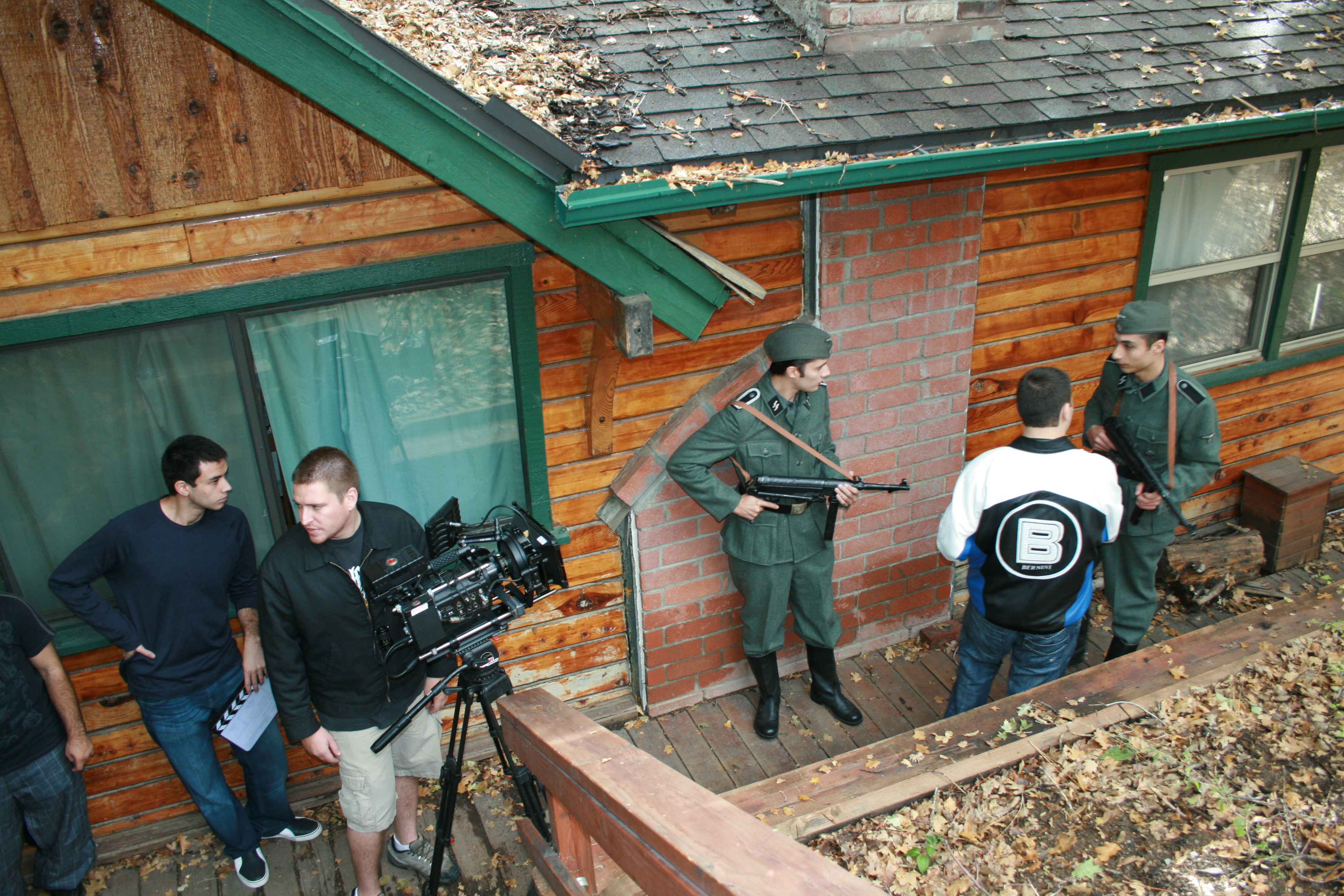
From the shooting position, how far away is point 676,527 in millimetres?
4492

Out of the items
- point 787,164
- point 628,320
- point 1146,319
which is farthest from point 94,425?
point 1146,319

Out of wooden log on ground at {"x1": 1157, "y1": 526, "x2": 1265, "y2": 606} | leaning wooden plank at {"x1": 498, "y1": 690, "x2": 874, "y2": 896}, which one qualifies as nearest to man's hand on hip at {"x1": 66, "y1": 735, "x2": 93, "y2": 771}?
leaning wooden plank at {"x1": 498, "y1": 690, "x2": 874, "y2": 896}

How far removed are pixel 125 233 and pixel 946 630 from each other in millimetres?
4574

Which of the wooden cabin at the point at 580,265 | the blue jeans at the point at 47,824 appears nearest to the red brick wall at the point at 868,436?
the wooden cabin at the point at 580,265

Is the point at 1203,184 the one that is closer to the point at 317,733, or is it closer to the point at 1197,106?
the point at 1197,106

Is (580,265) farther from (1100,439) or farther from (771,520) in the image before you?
(1100,439)

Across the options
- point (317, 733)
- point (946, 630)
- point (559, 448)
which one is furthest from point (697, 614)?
point (317, 733)

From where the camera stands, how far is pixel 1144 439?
14.4 feet

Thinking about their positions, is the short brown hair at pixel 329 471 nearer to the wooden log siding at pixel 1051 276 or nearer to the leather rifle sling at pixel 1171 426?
the wooden log siding at pixel 1051 276

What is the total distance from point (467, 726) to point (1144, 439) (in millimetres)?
3469

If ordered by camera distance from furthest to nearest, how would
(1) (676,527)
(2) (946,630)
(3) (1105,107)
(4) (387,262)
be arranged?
1. (2) (946,630)
2. (1) (676,527)
3. (3) (1105,107)
4. (4) (387,262)

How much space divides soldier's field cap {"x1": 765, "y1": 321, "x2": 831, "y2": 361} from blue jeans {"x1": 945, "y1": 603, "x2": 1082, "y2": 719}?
1382 mm

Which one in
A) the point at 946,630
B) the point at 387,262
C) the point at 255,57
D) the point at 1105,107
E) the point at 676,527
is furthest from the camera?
the point at 946,630

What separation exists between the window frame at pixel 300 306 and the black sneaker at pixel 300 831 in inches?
45.7
